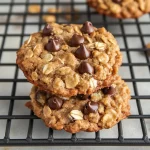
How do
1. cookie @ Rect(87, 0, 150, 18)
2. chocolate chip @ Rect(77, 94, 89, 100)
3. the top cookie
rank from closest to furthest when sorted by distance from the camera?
the top cookie, chocolate chip @ Rect(77, 94, 89, 100), cookie @ Rect(87, 0, 150, 18)

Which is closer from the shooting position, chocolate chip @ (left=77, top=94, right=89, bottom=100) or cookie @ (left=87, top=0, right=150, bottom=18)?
chocolate chip @ (left=77, top=94, right=89, bottom=100)

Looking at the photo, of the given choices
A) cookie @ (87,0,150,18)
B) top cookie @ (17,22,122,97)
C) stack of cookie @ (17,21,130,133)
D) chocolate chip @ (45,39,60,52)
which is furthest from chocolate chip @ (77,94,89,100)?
cookie @ (87,0,150,18)

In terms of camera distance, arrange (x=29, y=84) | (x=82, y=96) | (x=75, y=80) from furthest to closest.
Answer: (x=29, y=84) → (x=82, y=96) → (x=75, y=80)

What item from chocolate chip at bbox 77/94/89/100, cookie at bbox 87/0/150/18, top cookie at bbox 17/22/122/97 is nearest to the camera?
top cookie at bbox 17/22/122/97

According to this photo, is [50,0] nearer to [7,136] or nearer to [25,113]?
[25,113]

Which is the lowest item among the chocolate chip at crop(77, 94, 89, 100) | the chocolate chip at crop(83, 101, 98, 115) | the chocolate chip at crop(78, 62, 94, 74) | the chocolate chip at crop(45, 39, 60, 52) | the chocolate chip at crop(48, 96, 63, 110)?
the chocolate chip at crop(83, 101, 98, 115)

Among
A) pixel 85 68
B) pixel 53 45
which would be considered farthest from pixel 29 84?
pixel 85 68

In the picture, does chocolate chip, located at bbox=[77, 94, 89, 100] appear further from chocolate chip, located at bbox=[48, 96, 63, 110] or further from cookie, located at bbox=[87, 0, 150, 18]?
cookie, located at bbox=[87, 0, 150, 18]

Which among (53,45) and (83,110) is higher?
(53,45)

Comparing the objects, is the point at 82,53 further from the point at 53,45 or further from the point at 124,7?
the point at 124,7
